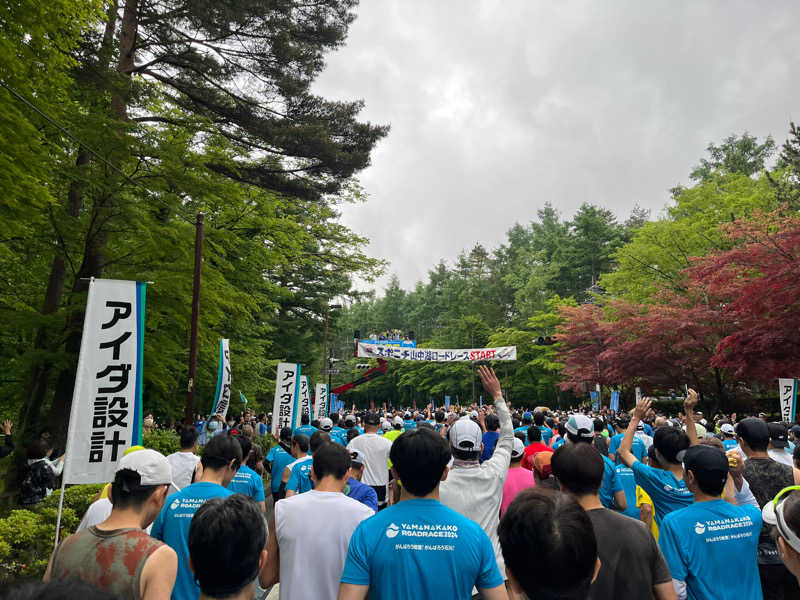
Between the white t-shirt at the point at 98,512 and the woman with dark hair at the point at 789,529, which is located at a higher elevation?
the woman with dark hair at the point at 789,529

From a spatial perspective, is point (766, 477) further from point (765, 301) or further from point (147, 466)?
point (765, 301)

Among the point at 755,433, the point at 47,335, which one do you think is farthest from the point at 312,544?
the point at 47,335

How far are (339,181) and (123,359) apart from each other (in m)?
10.3

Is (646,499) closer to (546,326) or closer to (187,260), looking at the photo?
(187,260)

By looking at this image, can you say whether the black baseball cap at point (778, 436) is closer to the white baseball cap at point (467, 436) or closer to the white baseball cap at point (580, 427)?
the white baseball cap at point (580, 427)

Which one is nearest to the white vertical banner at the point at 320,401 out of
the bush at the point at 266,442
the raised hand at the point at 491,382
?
the bush at the point at 266,442

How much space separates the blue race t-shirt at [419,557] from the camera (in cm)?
213

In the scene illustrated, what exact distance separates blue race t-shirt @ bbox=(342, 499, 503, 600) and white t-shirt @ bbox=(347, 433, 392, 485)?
4.57m

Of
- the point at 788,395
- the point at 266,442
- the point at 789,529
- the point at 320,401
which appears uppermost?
the point at 320,401

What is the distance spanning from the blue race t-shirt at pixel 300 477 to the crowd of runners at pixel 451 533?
108 centimetres

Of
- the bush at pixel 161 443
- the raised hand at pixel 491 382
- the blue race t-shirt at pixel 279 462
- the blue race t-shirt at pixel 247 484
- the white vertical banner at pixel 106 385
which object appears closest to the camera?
the raised hand at pixel 491 382

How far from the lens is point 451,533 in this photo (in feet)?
7.23

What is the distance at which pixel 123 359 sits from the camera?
5.83 meters

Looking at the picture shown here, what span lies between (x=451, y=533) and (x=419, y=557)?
0.17m
